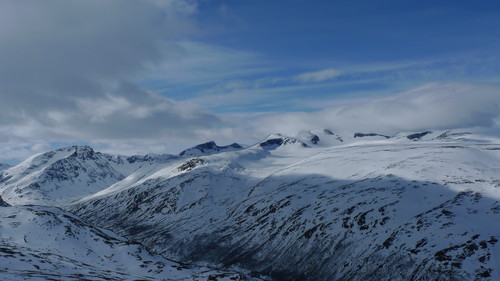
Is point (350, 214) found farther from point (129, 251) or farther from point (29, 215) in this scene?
point (29, 215)

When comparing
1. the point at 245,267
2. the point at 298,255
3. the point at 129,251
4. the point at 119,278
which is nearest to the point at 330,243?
the point at 298,255

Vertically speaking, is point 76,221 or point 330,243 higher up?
point 76,221

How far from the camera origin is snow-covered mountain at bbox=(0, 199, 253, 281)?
98.4 meters

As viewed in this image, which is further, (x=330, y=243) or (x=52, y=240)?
(x=330, y=243)

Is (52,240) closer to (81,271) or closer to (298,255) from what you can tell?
(81,271)

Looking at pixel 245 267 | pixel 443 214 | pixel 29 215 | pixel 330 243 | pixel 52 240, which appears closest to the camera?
pixel 52 240

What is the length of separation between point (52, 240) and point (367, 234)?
126083 millimetres

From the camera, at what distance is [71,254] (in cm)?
12594

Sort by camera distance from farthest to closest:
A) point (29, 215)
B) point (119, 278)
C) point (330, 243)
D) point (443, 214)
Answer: point (330, 243)
point (443, 214)
point (29, 215)
point (119, 278)

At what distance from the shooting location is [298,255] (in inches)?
7466

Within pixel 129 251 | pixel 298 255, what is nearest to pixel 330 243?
pixel 298 255

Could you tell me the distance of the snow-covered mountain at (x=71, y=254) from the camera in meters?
98.4

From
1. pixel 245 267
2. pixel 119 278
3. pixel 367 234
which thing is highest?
pixel 119 278

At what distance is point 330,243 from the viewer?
7239 inches
